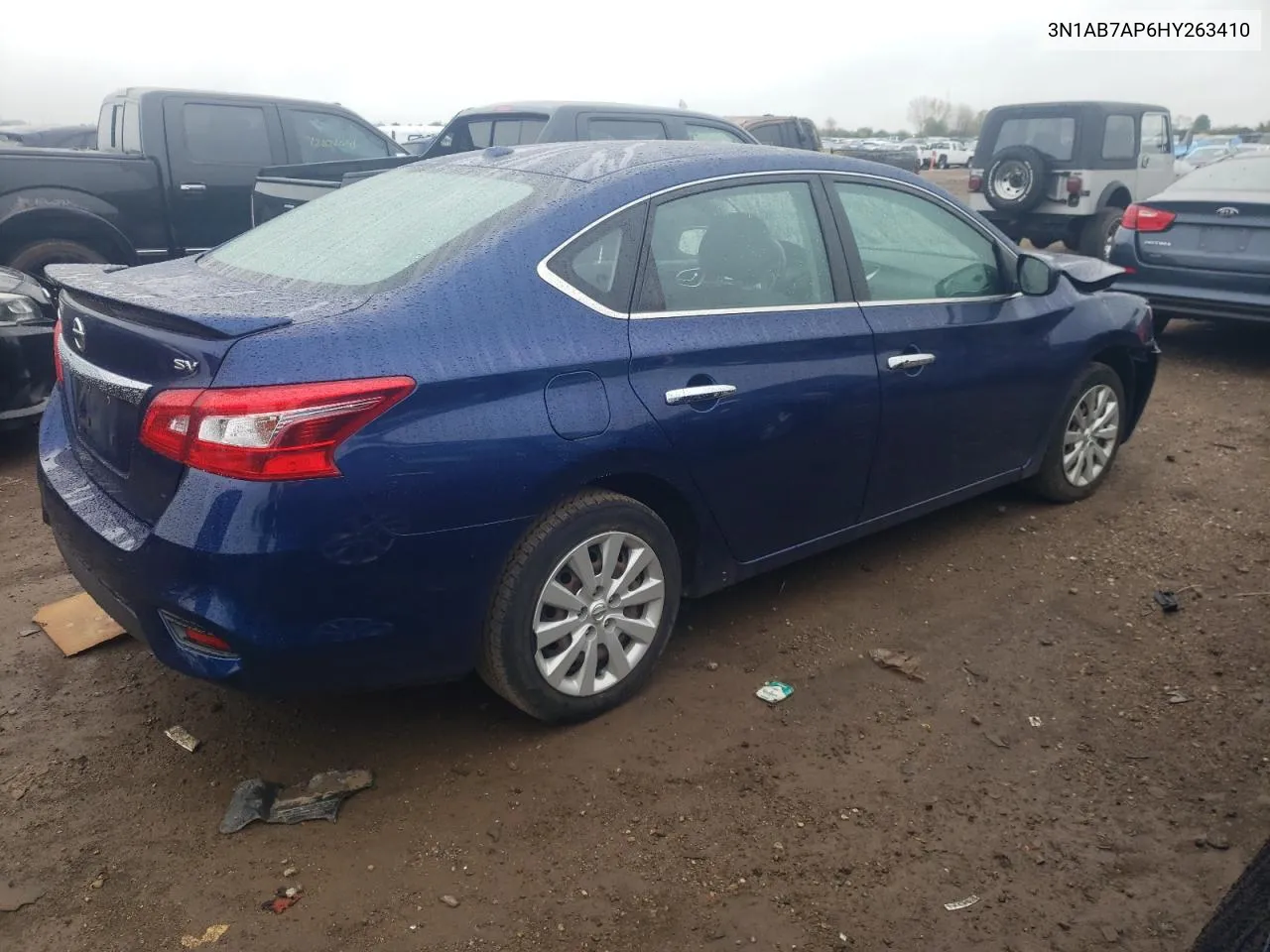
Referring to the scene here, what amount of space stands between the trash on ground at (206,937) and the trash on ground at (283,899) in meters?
0.10

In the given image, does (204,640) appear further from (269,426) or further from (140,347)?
(140,347)

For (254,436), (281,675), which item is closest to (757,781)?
(281,675)

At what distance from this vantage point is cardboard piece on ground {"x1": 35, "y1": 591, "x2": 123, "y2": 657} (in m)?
3.62

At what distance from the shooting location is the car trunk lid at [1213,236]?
7.17 metres

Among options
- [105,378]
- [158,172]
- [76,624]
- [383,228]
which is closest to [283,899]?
[105,378]

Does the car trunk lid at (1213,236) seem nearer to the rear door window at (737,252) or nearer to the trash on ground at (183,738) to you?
the rear door window at (737,252)

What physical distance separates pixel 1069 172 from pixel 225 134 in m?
8.43

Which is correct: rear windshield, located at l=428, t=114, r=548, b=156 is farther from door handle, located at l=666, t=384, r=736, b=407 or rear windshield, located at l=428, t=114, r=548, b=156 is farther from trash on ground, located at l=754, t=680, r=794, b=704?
trash on ground, located at l=754, t=680, r=794, b=704

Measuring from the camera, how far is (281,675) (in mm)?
2646

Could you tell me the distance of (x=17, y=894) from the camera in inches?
99.4

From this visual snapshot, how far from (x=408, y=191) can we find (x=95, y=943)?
235 centimetres

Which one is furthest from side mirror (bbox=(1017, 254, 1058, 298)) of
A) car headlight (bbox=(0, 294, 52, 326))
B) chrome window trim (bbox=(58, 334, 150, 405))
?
car headlight (bbox=(0, 294, 52, 326))

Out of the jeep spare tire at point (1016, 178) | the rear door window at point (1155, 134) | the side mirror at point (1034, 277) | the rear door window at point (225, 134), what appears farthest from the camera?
the rear door window at point (1155, 134)

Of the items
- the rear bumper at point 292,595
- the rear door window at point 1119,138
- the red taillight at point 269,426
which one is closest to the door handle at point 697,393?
the rear bumper at point 292,595
